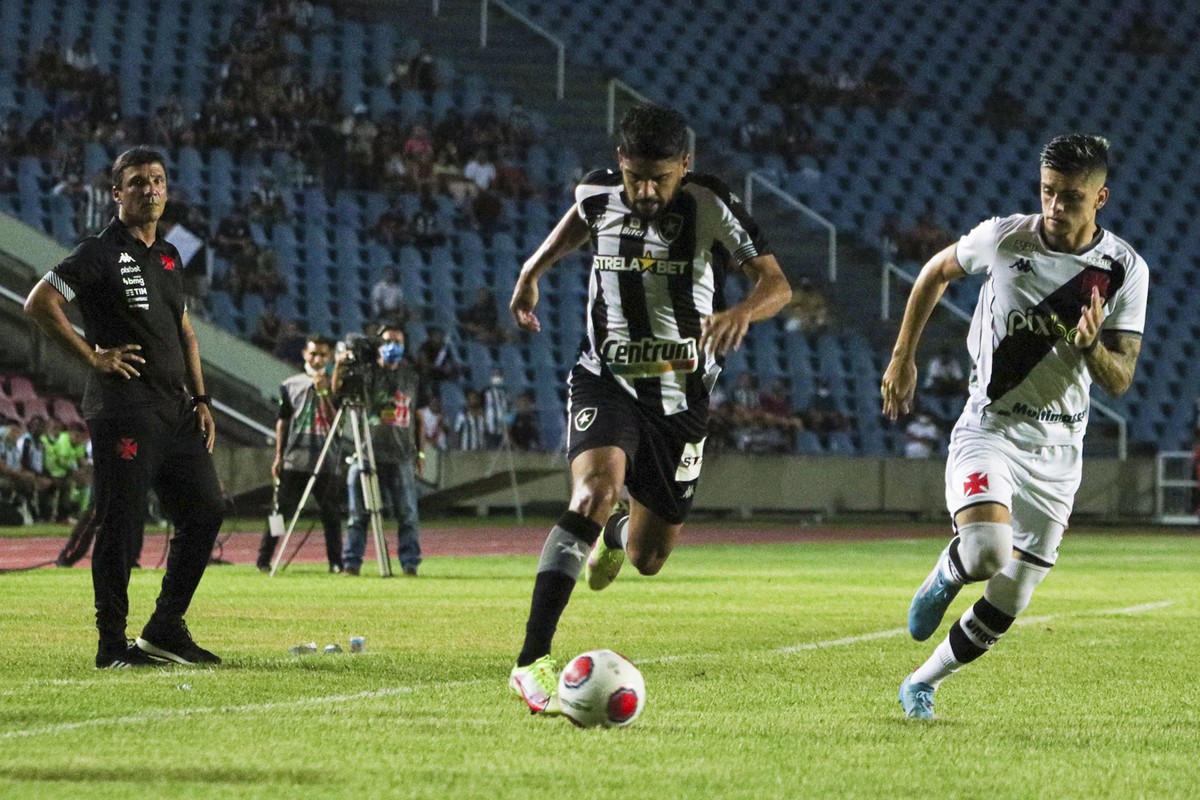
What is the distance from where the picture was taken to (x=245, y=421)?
2562 centimetres

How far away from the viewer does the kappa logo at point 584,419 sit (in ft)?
23.6

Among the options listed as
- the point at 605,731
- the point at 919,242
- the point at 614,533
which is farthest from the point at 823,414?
the point at 605,731

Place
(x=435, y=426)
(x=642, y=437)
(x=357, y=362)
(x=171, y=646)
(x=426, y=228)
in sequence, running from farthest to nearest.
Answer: (x=426, y=228), (x=435, y=426), (x=357, y=362), (x=171, y=646), (x=642, y=437)

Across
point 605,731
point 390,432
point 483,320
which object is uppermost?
point 605,731

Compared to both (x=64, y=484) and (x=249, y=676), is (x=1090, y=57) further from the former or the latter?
(x=249, y=676)

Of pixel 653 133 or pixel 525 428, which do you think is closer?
pixel 653 133

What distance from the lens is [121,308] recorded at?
864 centimetres

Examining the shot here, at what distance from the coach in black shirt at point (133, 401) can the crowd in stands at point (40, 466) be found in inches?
599

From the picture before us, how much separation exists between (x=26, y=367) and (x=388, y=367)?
10.7 meters

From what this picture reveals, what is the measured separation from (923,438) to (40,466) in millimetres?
13465

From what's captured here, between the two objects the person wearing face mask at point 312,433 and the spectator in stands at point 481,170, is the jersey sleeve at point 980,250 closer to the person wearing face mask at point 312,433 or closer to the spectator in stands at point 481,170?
the person wearing face mask at point 312,433

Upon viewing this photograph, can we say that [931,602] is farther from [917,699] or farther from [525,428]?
[525,428]

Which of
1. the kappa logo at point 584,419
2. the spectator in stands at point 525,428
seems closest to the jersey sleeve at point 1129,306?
the kappa logo at point 584,419

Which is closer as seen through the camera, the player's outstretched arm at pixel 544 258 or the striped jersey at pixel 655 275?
the striped jersey at pixel 655 275
